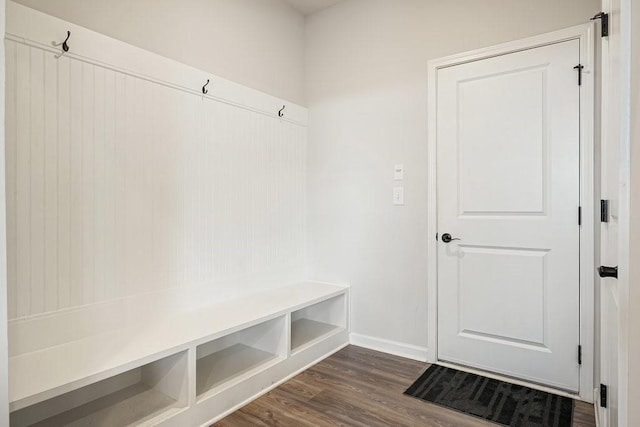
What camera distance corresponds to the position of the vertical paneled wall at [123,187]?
66.8 inches

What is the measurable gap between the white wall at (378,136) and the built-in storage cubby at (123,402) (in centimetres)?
159

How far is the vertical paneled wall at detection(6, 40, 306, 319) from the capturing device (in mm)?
1696

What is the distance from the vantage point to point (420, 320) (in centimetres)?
279

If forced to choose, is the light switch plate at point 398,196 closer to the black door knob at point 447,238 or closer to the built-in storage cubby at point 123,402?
the black door knob at point 447,238

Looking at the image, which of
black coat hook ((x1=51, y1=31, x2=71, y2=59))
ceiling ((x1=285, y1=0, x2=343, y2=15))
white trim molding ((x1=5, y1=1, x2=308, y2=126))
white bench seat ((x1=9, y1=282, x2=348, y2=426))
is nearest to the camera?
white bench seat ((x1=9, y1=282, x2=348, y2=426))

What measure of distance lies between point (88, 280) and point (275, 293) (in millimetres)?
1304

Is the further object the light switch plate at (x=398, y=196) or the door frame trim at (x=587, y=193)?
the light switch plate at (x=398, y=196)

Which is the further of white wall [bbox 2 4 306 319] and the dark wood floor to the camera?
the dark wood floor

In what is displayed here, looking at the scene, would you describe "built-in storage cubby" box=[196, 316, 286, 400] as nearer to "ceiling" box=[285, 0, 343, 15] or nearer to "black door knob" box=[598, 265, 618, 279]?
"black door knob" box=[598, 265, 618, 279]

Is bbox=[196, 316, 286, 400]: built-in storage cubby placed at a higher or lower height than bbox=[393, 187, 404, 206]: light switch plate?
lower

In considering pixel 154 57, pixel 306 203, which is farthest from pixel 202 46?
pixel 306 203

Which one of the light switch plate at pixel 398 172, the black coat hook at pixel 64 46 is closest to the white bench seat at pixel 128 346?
the light switch plate at pixel 398 172

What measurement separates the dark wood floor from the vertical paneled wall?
83 centimetres

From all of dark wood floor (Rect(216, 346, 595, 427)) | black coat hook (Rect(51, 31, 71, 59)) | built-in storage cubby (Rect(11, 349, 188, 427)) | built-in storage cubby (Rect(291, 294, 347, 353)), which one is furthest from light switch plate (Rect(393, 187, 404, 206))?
black coat hook (Rect(51, 31, 71, 59))
